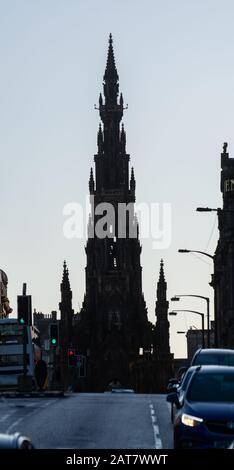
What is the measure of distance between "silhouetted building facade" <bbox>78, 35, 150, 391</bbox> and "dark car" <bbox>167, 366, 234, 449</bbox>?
6011 inches

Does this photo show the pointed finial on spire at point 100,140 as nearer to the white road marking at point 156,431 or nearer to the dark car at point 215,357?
the white road marking at point 156,431

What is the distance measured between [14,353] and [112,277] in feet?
361

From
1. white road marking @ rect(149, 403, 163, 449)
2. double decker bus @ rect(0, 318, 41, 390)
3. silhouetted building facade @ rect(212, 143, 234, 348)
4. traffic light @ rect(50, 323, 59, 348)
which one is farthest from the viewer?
silhouetted building facade @ rect(212, 143, 234, 348)

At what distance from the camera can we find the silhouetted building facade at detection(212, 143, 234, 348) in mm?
118188

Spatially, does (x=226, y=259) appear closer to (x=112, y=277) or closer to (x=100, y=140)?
(x=112, y=277)

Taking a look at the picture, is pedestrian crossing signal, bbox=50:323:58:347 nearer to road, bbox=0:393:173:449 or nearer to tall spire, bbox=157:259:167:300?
road, bbox=0:393:173:449

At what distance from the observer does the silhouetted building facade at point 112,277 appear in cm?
18012

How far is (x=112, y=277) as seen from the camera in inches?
7131

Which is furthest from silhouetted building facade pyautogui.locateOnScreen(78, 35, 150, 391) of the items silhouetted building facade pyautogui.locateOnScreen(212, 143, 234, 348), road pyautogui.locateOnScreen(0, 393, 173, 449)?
road pyautogui.locateOnScreen(0, 393, 173, 449)

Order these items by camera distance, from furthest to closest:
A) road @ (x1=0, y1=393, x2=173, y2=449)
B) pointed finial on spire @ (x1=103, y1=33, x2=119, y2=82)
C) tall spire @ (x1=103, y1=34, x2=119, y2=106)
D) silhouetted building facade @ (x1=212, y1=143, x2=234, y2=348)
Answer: pointed finial on spire @ (x1=103, y1=33, x2=119, y2=82) < tall spire @ (x1=103, y1=34, x2=119, y2=106) < silhouetted building facade @ (x1=212, y1=143, x2=234, y2=348) < road @ (x1=0, y1=393, x2=173, y2=449)

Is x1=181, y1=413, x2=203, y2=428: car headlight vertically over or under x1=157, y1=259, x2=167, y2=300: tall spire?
under

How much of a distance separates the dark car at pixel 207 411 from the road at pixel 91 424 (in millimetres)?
3409

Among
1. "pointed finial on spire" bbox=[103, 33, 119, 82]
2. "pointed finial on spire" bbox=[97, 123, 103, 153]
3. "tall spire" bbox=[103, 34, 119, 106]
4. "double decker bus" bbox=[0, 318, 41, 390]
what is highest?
"pointed finial on spire" bbox=[103, 33, 119, 82]
